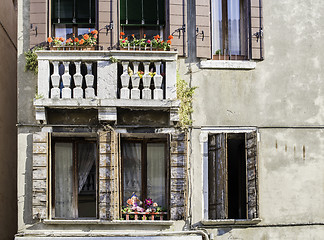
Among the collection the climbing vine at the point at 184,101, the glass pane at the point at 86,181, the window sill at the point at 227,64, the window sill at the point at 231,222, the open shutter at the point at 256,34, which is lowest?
the window sill at the point at 231,222

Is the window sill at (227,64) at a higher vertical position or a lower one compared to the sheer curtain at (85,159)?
higher

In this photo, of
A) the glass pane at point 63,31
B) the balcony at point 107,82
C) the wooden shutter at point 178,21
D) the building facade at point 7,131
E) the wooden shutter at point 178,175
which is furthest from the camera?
the building facade at point 7,131

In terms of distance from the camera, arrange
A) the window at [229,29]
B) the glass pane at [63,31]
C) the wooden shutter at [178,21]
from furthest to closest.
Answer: the window at [229,29]
the glass pane at [63,31]
the wooden shutter at [178,21]

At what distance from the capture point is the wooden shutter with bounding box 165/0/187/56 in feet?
32.5

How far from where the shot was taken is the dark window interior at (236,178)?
1029 cm

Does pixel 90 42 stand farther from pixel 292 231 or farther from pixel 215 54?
pixel 292 231

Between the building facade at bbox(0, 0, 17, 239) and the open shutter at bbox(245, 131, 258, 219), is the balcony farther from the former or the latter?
the building facade at bbox(0, 0, 17, 239)

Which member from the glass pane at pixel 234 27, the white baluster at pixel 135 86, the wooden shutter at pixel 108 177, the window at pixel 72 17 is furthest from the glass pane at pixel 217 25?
the wooden shutter at pixel 108 177

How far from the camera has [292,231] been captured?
32.7ft

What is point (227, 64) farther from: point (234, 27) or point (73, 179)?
point (73, 179)

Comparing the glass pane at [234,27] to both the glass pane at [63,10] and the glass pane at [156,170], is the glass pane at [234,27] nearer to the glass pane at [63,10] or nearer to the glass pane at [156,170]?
the glass pane at [156,170]

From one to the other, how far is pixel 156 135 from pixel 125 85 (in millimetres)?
1124

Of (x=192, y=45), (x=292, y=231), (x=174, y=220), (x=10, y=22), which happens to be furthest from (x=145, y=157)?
(x=10, y=22)

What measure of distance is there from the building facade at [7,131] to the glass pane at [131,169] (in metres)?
3.32
